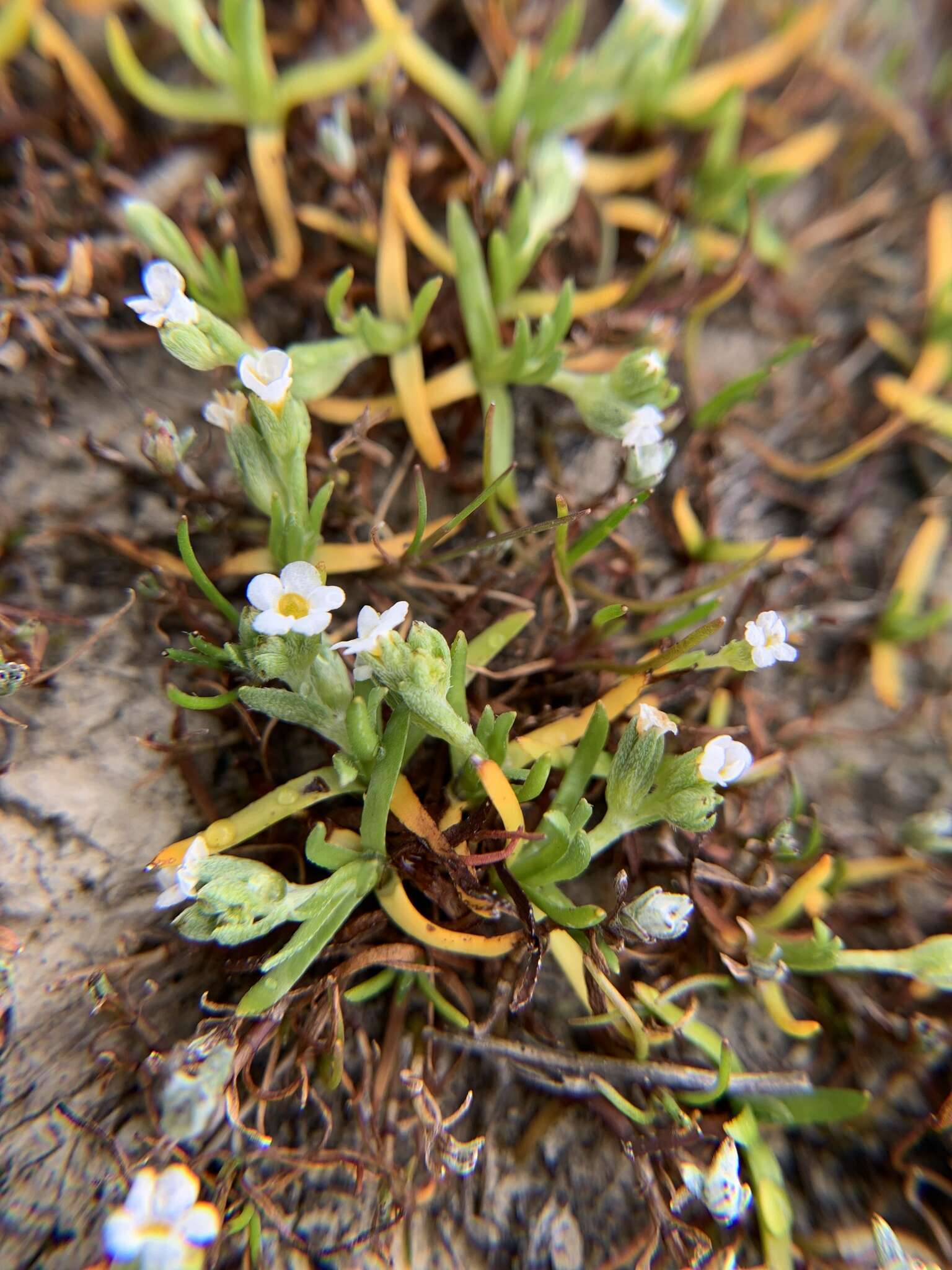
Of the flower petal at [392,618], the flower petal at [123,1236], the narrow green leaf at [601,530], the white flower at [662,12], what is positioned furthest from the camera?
the white flower at [662,12]

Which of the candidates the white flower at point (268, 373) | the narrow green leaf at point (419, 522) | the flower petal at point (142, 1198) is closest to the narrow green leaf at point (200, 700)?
the narrow green leaf at point (419, 522)

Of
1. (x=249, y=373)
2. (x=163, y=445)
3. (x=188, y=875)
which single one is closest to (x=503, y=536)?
(x=249, y=373)

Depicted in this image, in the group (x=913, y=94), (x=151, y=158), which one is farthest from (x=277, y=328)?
(x=913, y=94)

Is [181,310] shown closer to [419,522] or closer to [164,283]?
[164,283]

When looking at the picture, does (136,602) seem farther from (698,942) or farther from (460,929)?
(698,942)

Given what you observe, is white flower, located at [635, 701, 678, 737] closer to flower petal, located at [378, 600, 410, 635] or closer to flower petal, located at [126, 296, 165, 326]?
flower petal, located at [378, 600, 410, 635]

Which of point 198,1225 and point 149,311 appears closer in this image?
point 198,1225

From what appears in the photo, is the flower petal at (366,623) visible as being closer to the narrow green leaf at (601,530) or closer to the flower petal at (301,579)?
the flower petal at (301,579)
